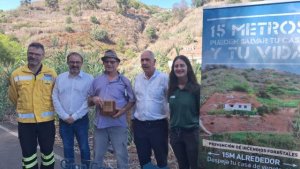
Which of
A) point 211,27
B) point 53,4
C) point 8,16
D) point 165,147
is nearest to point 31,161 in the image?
point 165,147

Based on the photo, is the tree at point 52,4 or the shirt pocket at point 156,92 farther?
the tree at point 52,4

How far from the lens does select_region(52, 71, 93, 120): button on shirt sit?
531 cm

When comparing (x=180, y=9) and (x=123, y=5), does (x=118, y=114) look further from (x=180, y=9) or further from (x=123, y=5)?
(x=123, y=5)

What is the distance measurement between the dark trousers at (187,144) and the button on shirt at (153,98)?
14.2 inches

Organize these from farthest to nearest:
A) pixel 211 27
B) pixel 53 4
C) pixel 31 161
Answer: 1. pixel 53 4
2. pixel 31 161
3. pixel 211 27

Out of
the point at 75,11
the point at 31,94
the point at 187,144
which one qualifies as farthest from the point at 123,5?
the point at 187,144

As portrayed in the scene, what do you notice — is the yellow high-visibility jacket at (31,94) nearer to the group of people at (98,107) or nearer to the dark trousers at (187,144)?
the group of people at (98,107)

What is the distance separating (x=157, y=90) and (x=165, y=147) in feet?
2.46

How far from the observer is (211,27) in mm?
4164

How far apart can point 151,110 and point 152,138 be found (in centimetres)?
36

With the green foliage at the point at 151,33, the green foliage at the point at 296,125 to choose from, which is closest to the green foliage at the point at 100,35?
the green foliage at the point at 151,33

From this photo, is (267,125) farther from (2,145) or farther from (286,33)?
(2,145)

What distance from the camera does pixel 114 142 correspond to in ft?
17.3

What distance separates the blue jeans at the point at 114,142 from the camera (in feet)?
17.2
